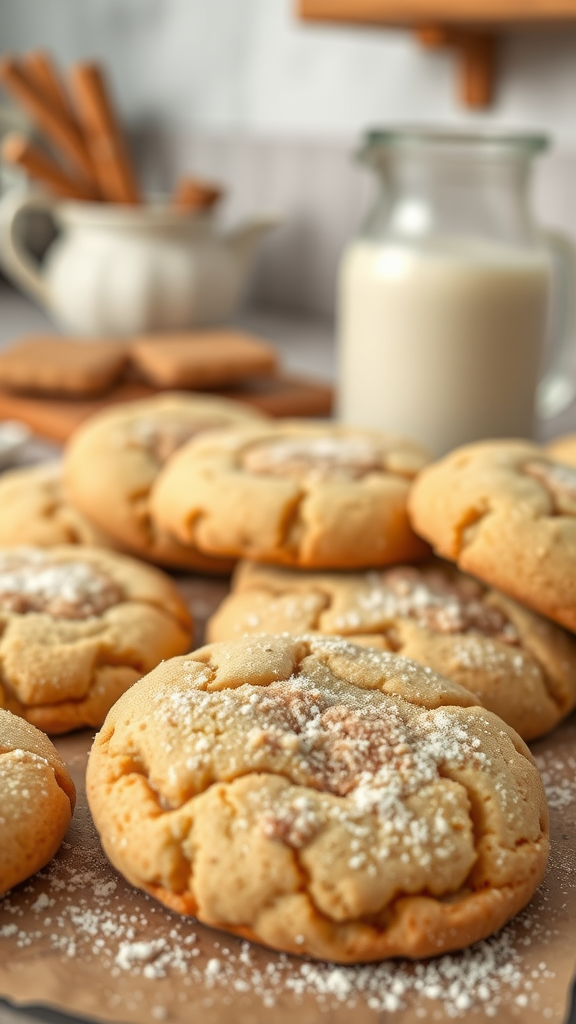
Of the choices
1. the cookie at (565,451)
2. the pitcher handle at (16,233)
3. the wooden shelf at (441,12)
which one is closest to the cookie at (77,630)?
the cookie at (565,451)

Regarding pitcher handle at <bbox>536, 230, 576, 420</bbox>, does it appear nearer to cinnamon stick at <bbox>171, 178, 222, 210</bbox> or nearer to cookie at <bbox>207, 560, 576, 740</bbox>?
cookie at <bbox>207, 560, 576, 740</bbox>

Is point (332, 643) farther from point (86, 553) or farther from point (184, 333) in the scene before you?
point (184, 333)

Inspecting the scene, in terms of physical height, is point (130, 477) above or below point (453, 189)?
below

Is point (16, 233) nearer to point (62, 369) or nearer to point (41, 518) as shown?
point (62, 369)

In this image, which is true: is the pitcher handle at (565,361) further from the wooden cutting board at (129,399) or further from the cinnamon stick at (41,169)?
the cinnamon stick at (41,169)

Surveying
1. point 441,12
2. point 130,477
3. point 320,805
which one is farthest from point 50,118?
point 320,805

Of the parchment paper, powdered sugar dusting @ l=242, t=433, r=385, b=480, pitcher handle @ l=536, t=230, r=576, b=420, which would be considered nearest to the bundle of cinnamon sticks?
pitcher handle @ l=536, t=230, r=576, b=420
